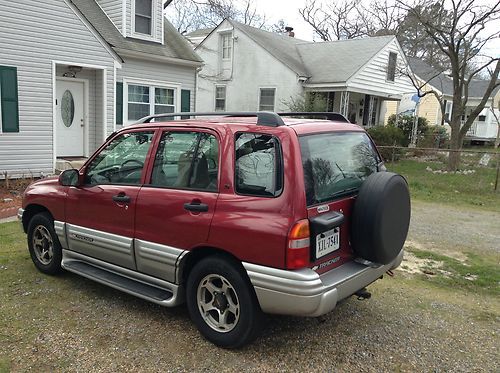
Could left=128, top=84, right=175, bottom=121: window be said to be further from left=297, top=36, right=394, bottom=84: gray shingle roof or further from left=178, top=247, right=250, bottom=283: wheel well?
left=178, top=247, right=250, bottom=283: wheel well

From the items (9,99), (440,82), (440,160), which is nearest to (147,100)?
(9,99)

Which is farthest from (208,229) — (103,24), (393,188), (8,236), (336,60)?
(336,60)

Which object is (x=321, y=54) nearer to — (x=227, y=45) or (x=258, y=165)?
(x=227, y=45)

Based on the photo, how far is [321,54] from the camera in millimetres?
22625

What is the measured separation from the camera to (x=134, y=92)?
1351cm

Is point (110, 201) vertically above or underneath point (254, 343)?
above

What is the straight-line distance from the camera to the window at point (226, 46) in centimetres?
2245

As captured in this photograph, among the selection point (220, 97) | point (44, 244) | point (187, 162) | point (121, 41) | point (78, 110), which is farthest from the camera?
point (220, 97)

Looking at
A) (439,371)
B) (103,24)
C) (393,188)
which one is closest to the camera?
(439,371)

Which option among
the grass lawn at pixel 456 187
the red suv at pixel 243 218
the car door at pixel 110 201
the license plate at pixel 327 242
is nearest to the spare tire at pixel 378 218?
the red suv at pixel 243 218

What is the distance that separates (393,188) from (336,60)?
757 inches

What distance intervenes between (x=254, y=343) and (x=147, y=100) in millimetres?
11397

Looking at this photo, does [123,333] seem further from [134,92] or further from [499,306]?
[134,92]

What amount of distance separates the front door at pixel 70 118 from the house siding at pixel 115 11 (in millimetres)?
2452
